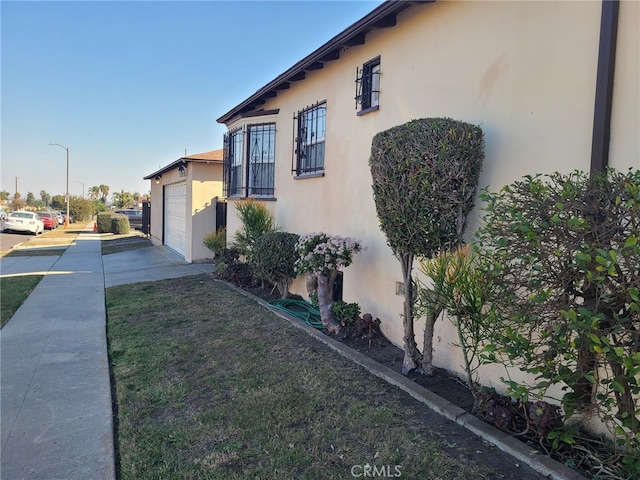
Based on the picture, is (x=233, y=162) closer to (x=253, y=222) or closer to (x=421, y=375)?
(x=253, y=222)

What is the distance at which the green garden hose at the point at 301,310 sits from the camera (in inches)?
263

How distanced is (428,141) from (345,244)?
2.27 meters

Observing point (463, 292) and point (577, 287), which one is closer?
point (577, 287)

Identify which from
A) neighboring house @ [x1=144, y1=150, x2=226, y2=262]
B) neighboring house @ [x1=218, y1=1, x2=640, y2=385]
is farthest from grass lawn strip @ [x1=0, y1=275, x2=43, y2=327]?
neighboring house @ [x1=218, y1=1, x2=640, y2=385]

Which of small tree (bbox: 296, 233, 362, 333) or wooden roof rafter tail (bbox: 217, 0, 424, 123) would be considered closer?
wooden roof rafter tail (bbox: 217, 0, 424, 123)

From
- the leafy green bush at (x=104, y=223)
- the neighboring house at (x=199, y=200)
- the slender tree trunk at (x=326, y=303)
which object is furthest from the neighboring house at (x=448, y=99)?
the leafy green bush at (x=104, y=223)

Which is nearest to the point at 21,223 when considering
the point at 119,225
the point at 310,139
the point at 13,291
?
the point at 119,225

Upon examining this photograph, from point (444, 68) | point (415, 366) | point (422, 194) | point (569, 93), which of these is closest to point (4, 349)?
point (415, 366)

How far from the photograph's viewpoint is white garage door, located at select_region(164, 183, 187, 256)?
16.1 m

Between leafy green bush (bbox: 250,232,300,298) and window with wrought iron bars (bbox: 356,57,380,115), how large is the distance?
8.76ft

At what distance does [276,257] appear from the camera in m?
7.91

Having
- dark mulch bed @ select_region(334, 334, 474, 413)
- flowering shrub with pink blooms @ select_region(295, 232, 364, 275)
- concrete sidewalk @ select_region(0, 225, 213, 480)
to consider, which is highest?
flowering shrub with pink blooms @ select_region(295, 232, 364, 275)

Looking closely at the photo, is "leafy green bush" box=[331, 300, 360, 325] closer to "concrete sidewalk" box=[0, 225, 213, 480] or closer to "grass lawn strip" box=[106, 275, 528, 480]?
"grass lawn strip" box=[106, 275, 528, 480]

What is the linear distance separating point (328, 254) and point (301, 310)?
1852 millimetres
